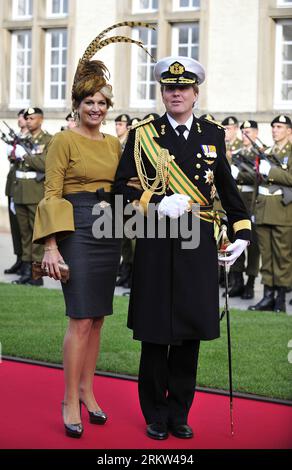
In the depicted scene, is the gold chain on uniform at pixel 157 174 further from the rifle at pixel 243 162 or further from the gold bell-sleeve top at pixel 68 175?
the rifle at pixel 243 162

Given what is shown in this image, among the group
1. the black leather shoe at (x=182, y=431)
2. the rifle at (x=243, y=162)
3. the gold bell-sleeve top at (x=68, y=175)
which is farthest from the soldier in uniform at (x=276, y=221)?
the gold bell-sleeve top at (x=68, y=175)

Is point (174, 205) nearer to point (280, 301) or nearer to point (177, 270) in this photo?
point (177, 270)

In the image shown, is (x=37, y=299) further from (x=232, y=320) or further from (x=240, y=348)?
(x=240, y=348)

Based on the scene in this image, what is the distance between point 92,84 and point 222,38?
1122cm

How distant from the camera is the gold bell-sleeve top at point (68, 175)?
548cm

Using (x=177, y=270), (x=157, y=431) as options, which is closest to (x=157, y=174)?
(x=177, y=270)

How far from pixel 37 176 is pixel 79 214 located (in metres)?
6.92

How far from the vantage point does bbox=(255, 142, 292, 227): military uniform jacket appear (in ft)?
34.7

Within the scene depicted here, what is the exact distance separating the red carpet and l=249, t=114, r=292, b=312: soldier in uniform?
3.92m

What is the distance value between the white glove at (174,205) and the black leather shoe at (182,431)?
3.75 ft

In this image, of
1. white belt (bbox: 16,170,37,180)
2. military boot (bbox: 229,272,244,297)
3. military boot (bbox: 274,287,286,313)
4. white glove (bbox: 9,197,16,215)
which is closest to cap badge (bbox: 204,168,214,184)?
military boot (bbox: 274,287,286,313)

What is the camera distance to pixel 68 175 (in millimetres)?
5570

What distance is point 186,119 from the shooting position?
17.9 feet

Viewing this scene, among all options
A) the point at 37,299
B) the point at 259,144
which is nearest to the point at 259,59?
the point at 259,144
